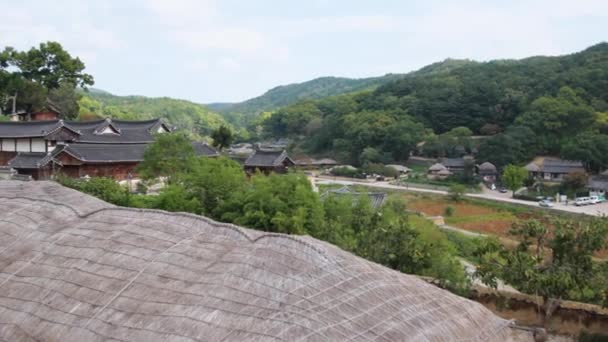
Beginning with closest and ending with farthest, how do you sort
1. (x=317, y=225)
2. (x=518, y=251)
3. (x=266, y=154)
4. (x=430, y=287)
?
(x=430, y=287)
(x=518, y=251)
(x=317, y=225)
(x=266, y=154)

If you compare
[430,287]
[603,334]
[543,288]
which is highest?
[430,287]

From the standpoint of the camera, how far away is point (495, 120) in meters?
52.8

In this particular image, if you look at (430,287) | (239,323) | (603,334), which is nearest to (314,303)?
(239,323)

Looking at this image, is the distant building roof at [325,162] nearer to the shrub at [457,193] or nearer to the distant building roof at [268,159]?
the shrub at [457,193]

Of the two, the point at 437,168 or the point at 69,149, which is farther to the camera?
the point at 437,168

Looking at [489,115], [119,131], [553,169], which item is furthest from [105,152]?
[489,115]

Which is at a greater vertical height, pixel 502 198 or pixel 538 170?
pixel 538 170

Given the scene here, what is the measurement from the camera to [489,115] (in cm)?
5334

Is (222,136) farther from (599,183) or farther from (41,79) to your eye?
(599,183)

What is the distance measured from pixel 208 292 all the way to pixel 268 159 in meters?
23.0

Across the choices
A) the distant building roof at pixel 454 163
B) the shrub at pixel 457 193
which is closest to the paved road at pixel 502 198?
the shrub at pixel 457 193

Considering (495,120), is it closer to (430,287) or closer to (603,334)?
(603,334)

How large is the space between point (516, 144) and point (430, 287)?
3871cm

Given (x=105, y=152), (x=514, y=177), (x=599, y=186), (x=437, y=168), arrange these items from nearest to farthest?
(x=105, y=152), (x=599, y=186), (x=514, y=177), (x=437, y=168)
